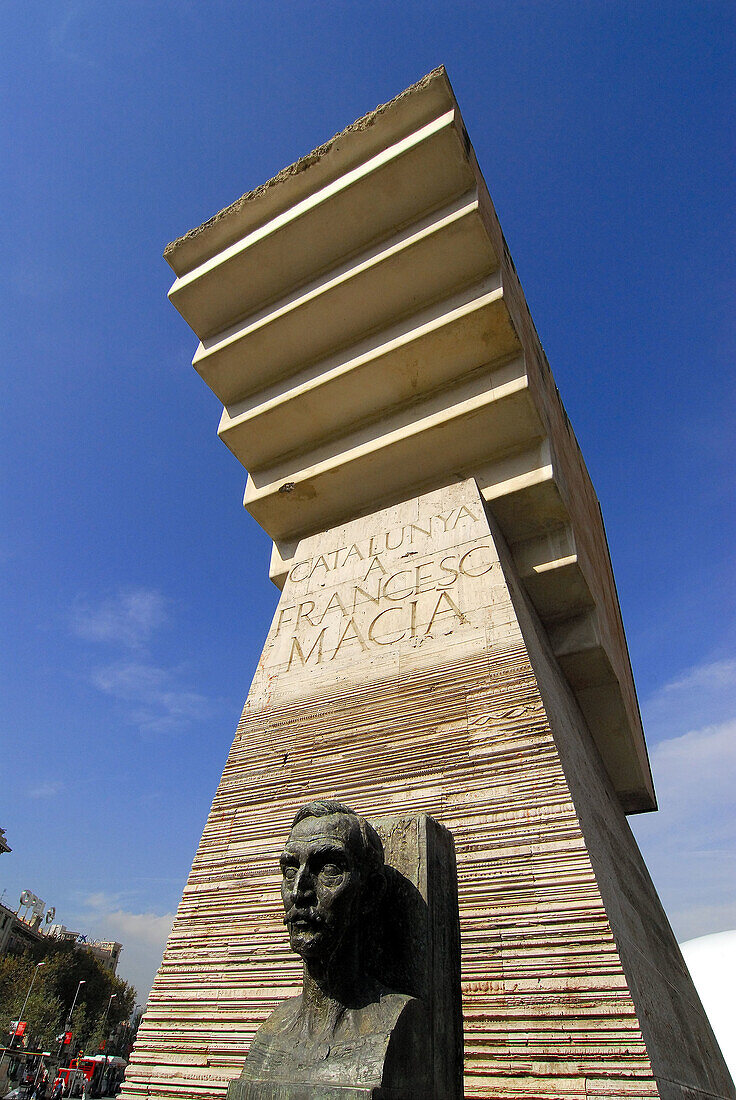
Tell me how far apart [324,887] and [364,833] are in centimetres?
24

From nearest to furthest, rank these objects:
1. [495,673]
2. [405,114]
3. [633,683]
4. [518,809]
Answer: [518,809] < [495,673] < [405,114] < [633,683]

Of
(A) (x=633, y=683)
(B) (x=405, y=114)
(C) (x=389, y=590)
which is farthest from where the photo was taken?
(A) (x=633, y=683)

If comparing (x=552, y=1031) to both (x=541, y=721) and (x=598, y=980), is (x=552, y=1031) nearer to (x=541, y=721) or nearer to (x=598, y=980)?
(x=598, y=980)

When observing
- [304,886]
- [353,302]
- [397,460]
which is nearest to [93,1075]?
[397,460]

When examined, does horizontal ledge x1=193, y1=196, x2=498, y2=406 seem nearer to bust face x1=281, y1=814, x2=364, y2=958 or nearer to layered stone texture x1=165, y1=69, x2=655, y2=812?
layered stone texture x1=165, y1=69, x2=655, y2=812

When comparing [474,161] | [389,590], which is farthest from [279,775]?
[474,161]

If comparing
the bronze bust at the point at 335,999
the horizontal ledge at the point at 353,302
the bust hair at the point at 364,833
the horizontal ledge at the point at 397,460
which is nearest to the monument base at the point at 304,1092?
the bronze bust at the point at 335,999

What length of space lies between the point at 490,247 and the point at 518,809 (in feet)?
20.2

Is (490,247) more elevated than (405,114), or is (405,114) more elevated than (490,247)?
(405,114)

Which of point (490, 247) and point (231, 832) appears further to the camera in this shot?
point (490, 247)

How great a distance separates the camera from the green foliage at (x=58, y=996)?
31.7 m

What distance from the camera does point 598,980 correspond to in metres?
3.46

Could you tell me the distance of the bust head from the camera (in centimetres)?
234

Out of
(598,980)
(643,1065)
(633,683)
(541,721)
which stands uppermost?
(633,683)
